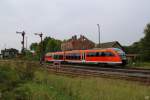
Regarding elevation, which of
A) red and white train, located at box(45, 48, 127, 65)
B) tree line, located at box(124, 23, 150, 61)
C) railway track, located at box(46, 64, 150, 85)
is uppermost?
tree line, located at box(124, 23, 150, 61)

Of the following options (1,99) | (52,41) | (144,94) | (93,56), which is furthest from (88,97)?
(52,41)

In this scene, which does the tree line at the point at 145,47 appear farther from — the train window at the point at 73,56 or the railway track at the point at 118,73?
the railway track at the point at 118,73

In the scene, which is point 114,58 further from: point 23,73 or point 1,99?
point 1,99

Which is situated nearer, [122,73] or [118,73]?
[118,73]

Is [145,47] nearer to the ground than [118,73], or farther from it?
farther from it

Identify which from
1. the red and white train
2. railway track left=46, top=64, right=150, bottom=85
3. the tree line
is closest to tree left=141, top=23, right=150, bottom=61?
the tree line

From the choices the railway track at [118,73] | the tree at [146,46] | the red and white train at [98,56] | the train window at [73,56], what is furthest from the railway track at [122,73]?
the tree at [146,46]

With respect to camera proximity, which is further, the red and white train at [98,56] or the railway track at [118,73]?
the red and white train at [98,56]

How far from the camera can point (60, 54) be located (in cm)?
5081

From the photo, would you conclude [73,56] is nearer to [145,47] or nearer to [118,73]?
[145,47]

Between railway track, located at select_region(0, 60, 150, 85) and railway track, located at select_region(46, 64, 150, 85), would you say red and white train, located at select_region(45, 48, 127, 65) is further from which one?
railway track, located at select_region(46, 64, 150, 85)

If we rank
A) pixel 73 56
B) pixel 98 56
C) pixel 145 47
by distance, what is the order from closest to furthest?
pixel 98 56 → pixel 73 56 → pixel 145 47

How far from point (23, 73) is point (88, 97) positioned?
34.6ft

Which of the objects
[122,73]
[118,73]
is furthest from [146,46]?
[118,73]
